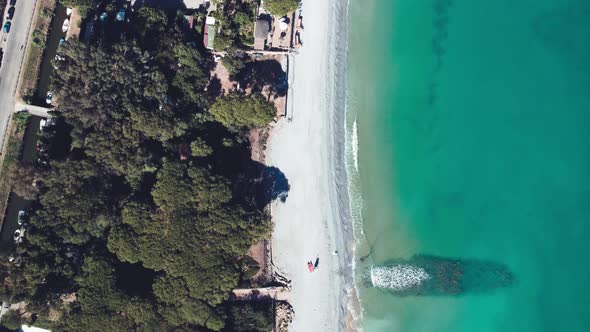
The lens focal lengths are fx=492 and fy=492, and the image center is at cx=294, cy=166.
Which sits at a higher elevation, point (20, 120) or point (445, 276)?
point (20, 120)

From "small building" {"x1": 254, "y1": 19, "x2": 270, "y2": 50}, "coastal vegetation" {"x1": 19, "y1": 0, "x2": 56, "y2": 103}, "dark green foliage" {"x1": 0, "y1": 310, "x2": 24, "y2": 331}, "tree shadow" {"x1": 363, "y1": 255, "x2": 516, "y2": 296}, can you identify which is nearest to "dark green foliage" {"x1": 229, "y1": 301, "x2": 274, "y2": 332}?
"tree shadow" {"x1": 363, "y1": 255, "x2": 516, "y2": 296}

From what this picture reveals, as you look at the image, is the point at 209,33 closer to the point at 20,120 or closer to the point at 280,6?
the point at 280,6

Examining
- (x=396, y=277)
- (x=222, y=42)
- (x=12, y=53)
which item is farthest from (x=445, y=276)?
(x=12, y=53)

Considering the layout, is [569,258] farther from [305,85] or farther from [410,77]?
[305,85]

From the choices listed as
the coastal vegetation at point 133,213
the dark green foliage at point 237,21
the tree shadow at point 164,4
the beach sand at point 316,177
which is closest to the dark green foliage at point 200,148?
the coastal vegetation at point 133,213

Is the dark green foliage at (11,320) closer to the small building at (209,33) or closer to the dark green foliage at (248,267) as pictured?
the dark green foliage at (248,267)

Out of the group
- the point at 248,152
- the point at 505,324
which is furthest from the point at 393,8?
the point at 505,324
